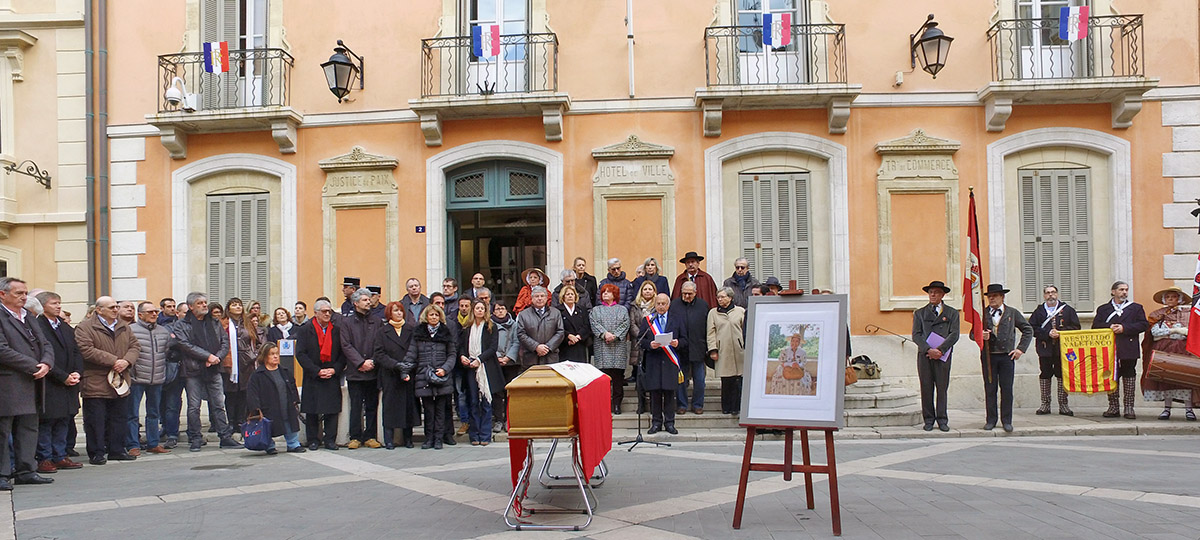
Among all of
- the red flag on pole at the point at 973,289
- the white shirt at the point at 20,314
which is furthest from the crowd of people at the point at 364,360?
the red flag on pole at the point at 973,289

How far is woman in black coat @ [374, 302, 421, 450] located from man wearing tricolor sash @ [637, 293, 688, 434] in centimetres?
275

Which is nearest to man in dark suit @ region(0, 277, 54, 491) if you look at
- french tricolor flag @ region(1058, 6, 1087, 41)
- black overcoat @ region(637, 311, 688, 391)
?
black overcoat @ region(637, 311, 688, 391)

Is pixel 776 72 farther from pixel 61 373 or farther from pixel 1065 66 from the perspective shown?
pixel 61 373

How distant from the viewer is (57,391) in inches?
361

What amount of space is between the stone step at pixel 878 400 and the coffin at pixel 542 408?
6707 millimetres

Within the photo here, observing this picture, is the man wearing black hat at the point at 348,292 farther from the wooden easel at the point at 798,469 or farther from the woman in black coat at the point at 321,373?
the wooden easel at the point at 798,469

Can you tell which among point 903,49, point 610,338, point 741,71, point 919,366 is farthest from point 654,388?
point 903,49

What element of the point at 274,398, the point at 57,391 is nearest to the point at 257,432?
the point at 274,398

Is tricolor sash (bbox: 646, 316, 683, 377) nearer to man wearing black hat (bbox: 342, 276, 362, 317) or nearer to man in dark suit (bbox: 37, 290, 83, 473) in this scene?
man wearing black hat (bbox: 342, 276, 362, 317)

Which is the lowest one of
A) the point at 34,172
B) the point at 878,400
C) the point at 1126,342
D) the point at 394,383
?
the point at 878,400

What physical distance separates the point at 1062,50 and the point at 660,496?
11.2 m

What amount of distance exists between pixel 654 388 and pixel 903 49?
7.04 metres

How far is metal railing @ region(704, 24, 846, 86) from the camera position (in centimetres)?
1425

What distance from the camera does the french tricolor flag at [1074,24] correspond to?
13555 millimetres
